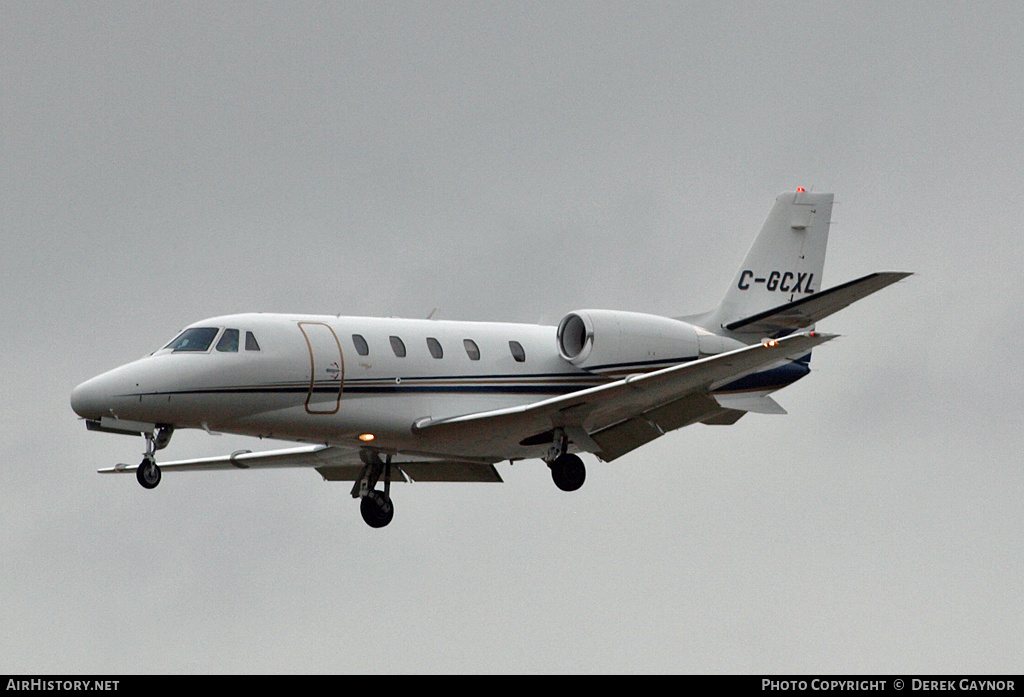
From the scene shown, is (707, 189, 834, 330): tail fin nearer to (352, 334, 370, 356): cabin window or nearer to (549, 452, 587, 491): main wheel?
(549, 452, 587, 491): main wheel

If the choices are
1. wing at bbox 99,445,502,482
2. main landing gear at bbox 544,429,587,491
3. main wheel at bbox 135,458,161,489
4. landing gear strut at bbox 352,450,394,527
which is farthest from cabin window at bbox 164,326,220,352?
main landing gear at bbox 544,429,587,491

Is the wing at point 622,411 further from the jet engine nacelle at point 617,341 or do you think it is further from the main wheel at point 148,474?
the main wheel at point 148,474

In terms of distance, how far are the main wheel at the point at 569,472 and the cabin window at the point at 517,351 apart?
2016 mm

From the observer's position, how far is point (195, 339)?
94.2 feet

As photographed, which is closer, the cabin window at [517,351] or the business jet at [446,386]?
the business jet at [446,386]

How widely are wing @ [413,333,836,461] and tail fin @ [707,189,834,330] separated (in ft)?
14.3

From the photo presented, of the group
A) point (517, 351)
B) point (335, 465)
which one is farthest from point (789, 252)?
point (335, 465)

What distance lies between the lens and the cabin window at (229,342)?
28609 millimetres

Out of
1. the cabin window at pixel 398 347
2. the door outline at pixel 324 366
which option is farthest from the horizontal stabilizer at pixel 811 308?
the door outline at pixel 324 366

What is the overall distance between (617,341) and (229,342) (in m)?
7.15

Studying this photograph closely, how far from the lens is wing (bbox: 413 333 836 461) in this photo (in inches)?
1116

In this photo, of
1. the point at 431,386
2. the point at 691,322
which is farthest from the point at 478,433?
the point at 691,322
